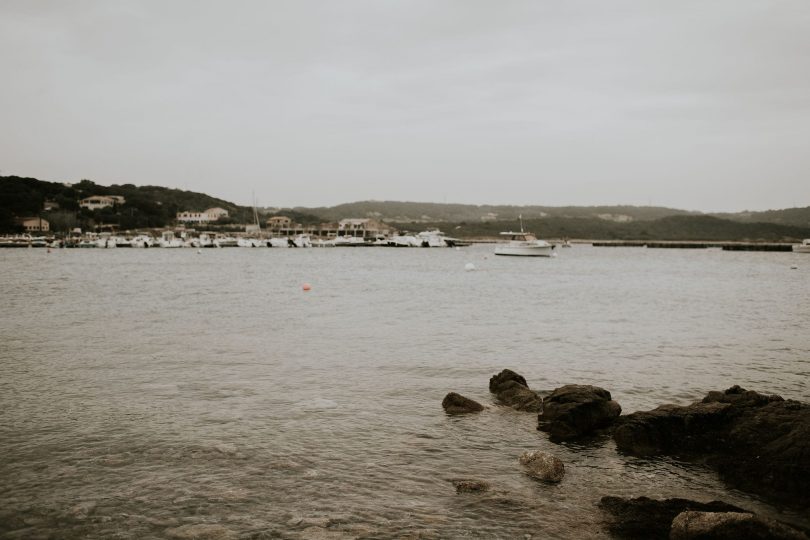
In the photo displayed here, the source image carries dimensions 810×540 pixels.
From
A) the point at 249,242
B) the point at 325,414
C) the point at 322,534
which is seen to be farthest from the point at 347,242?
the point at 322,534

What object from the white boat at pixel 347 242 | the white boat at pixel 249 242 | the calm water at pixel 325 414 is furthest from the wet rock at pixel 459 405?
the white boat at pixel 347 242

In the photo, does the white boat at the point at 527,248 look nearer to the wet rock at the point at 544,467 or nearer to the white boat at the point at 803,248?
the white boat at the point at 803,248

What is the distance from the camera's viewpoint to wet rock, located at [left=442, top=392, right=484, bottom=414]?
39.6ft

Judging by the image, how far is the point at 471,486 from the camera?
8.15 metres

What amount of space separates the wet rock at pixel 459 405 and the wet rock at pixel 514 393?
32.7 inches

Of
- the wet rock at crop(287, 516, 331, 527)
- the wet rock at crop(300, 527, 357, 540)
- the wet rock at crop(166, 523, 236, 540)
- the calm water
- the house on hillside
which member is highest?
the house on hillside

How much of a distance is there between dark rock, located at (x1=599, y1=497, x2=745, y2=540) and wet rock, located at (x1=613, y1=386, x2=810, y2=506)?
1407 mm

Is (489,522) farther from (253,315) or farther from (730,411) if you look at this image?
(253,315)

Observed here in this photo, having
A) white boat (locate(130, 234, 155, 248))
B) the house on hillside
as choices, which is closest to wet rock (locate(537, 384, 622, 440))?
white boat (locate(130, 234, 155, 248))

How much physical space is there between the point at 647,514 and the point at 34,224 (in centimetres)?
20918

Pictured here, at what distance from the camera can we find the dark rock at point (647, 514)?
22.1 feet

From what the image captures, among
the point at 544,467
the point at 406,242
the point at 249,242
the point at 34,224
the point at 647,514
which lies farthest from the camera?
the point at 34,224

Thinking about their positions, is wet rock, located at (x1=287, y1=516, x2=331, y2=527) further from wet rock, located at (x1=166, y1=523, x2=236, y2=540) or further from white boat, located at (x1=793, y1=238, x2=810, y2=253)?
white boat, located at (x1=793, y1=238, x2=810, y2=253)

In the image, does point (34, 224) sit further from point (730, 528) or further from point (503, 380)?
point (730, 528)
